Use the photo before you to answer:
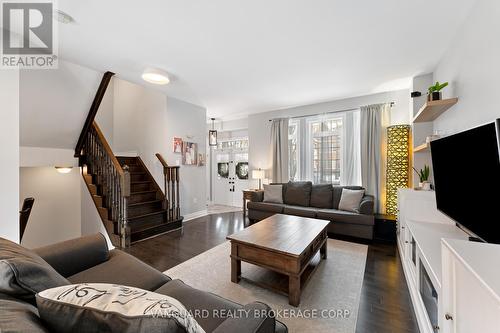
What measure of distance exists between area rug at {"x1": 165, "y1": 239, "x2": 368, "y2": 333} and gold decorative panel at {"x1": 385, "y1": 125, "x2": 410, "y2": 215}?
1.16 m

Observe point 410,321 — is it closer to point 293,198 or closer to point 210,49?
point 293,198

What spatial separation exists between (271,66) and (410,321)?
3.19 m

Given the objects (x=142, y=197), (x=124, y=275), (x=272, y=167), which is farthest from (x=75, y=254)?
(x=272, y=167)

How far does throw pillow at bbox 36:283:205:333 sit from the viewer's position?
536 mm

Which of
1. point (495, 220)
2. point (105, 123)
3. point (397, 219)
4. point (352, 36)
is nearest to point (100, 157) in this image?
point (105, 123)

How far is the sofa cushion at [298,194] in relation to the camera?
439 centimetres

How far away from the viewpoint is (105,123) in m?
4.88

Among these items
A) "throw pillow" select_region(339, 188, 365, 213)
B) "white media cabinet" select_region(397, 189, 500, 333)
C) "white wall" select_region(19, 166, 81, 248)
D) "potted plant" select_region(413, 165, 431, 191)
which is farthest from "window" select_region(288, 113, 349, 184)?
"white wall" select_region(19, 166, 81, 248)

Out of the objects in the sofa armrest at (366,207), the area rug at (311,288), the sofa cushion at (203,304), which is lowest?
the area rug at (311,288)

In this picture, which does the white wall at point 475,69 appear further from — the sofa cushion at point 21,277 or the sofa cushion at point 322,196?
the sofa cushion at point 21,277

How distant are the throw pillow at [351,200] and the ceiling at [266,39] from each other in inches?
78.4

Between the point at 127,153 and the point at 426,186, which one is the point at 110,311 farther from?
the point at 127,153

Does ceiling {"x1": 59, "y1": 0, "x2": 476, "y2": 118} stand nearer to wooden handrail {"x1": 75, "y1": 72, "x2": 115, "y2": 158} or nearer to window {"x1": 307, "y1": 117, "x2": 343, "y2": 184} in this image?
wooden handrail {"x1": 75, "y1": 72, "x2": 115, "y2": 158}

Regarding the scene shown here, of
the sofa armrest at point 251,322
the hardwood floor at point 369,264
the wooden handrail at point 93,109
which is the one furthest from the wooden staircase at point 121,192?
the sofa armrest at point 251,322
